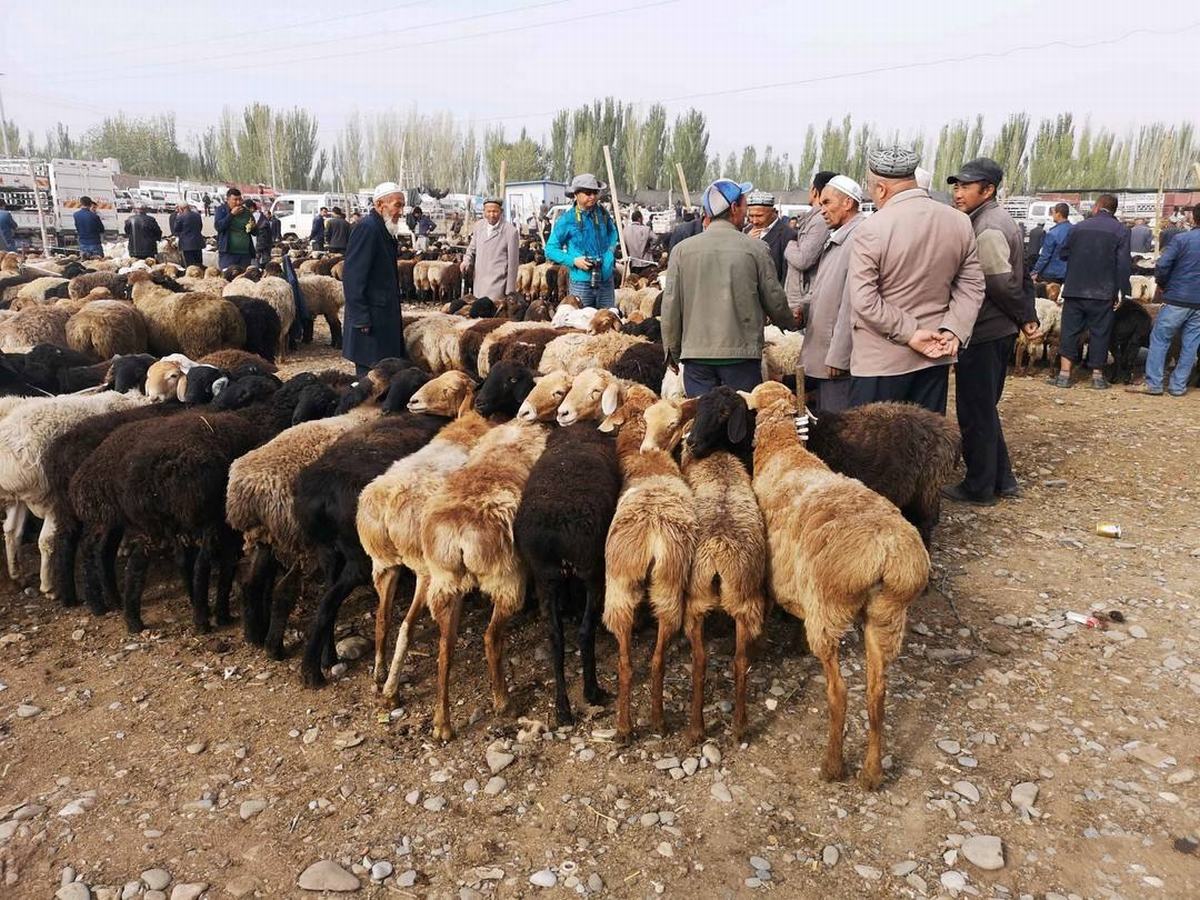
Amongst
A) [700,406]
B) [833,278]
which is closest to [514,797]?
[700,406]

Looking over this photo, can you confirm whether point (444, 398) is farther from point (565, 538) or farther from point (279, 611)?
point (565, 538)

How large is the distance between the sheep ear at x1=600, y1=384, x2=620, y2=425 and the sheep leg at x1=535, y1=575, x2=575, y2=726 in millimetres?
1302

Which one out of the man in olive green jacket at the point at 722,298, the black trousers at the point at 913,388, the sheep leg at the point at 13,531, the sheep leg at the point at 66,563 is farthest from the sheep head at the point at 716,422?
the sheep leg at the point at 13,531

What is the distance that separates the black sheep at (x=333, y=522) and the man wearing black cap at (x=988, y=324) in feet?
13.4

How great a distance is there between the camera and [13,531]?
4.79 m

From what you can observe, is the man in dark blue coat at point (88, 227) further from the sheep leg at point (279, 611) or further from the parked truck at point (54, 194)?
the sheep leg at point (279, 611)

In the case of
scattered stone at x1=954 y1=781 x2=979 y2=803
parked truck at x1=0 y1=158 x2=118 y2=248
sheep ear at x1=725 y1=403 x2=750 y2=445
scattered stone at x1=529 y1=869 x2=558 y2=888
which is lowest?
scattered stone at x1=529 y1=869 x2=558 y2=888

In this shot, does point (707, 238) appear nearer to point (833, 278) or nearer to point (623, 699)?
point (833, 278)

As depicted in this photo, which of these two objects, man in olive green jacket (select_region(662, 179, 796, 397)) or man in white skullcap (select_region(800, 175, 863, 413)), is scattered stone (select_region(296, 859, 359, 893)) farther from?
man in white skullcap (select_region(800, 175, 863, 413))

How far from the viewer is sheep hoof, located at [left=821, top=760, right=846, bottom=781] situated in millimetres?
2993

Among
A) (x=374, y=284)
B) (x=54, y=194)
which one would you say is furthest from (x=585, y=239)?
(x=54, y=194)

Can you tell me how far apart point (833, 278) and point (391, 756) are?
12.9ft

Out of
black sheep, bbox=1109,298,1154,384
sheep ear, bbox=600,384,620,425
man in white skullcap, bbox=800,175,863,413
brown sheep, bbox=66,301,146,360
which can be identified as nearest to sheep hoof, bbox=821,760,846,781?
sheep ear, bbox=600,384,620,425

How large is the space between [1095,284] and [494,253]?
7739mm
